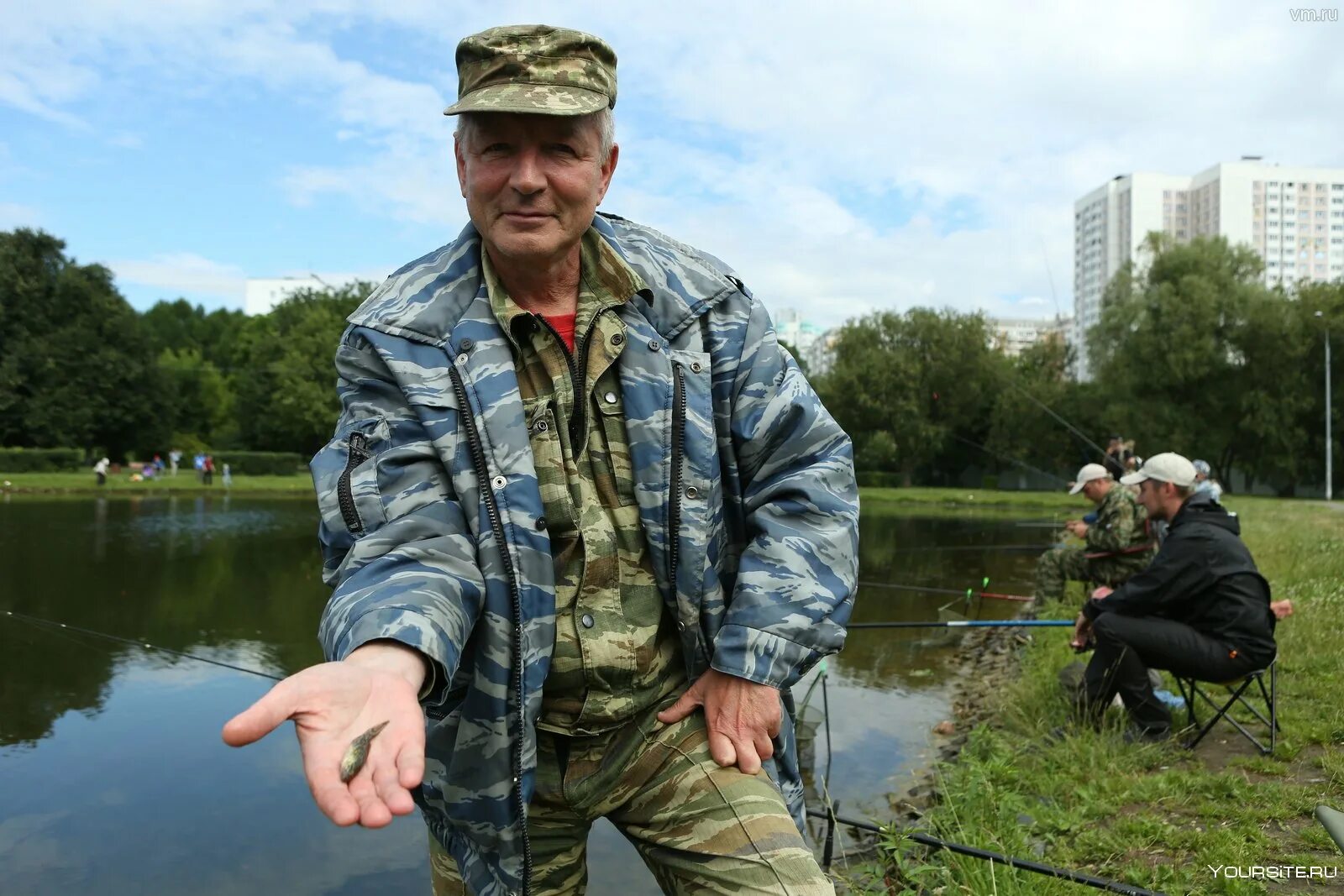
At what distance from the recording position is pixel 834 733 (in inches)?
324

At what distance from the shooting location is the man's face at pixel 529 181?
2.30 metres

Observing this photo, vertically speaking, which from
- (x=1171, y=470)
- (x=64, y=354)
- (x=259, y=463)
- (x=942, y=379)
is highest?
(x=64, y=354)

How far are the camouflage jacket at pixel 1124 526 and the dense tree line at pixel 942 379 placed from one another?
28845mm

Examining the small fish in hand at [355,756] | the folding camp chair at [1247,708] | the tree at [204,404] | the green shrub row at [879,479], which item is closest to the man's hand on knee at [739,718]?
the small fish in hand at [355,756]

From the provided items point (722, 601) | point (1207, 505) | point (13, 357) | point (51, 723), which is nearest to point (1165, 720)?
point (1207, 505)

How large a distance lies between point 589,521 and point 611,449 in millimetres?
169

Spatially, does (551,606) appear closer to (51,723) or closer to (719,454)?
(719,454)

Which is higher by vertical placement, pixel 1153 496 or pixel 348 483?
pixel 348 483

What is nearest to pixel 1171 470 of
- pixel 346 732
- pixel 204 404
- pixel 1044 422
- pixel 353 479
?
pixel 353 479

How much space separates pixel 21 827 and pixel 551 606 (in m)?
4.98

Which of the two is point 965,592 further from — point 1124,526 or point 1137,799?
point 1137,799

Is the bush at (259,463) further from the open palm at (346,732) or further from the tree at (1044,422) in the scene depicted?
the open palm at (346,732)

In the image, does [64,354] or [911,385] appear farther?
[911,385]

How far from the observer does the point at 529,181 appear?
90.0 inches
